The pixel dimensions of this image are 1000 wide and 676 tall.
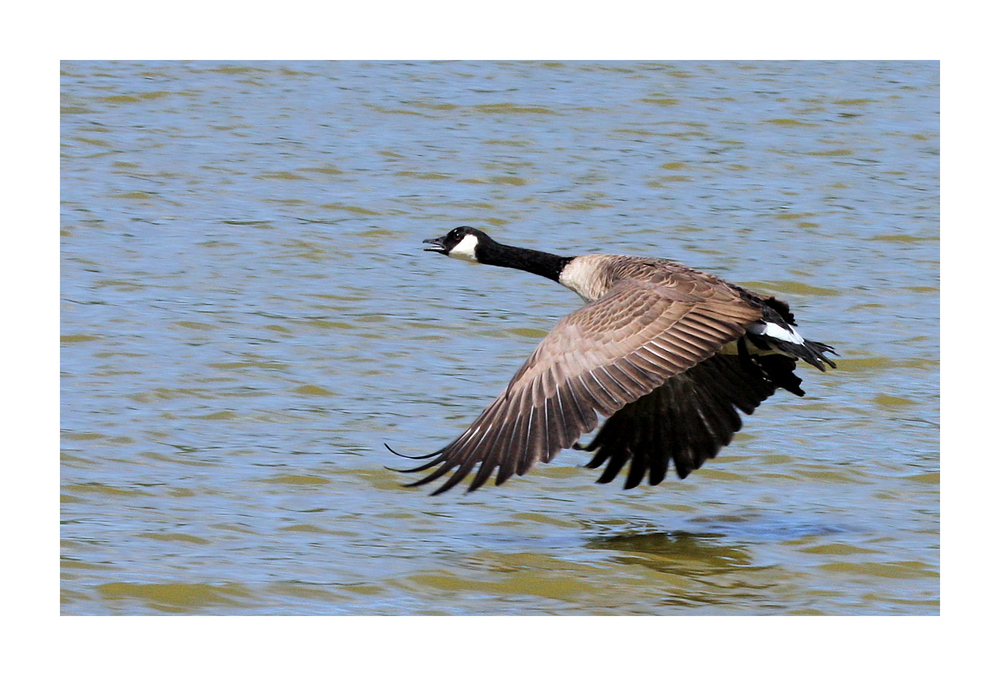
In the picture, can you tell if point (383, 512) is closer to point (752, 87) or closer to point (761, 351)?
point (761, 351)

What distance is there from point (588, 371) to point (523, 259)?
105 inches

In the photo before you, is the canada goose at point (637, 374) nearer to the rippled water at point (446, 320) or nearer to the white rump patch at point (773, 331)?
the white rump patch at point (773, 331)

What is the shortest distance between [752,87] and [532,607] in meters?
11.3

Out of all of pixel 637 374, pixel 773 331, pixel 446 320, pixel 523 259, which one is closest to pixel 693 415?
pixel 773 331

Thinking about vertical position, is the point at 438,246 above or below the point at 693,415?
above

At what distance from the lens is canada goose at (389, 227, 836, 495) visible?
5914mm

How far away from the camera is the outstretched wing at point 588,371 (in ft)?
19.2

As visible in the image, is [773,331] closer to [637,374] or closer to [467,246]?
[637,374]

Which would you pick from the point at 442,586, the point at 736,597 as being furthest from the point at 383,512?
the point at 736,597

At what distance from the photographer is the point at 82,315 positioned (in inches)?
380

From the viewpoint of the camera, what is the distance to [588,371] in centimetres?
609

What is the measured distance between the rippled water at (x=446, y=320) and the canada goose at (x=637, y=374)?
17.3 inches

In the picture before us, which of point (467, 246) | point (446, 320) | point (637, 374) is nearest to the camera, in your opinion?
point (637, 374)

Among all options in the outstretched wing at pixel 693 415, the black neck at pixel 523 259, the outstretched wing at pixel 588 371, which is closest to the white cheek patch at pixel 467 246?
the black neck at pixel 523 259
